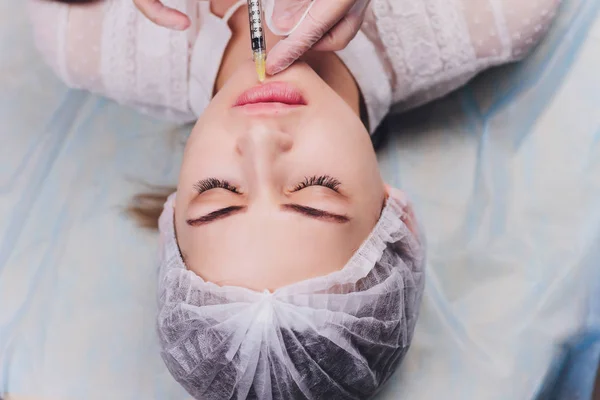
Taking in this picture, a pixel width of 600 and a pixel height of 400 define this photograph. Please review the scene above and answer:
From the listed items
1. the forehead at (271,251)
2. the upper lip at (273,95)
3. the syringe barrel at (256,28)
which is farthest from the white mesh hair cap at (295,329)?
the syringe barrel at (256,28)

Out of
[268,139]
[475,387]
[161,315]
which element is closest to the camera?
[268,139]

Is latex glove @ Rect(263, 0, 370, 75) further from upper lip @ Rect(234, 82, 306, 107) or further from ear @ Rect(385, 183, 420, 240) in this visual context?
ear @ Rect(385, 183, 420, 240)

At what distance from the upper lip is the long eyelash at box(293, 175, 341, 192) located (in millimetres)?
135

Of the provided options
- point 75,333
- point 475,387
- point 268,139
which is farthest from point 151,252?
point 475,387

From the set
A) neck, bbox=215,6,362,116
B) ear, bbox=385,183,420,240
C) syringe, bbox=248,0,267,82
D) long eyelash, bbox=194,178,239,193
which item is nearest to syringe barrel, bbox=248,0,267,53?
syringe, bbox=248,0,267,82

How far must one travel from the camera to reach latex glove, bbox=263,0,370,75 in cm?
112

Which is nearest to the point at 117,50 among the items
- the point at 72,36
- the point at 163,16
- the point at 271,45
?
the point at 72,36

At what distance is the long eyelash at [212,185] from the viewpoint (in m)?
1.08

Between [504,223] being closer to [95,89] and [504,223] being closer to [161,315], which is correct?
[161,315]

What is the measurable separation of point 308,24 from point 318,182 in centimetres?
30

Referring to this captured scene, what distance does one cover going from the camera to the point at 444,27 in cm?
141

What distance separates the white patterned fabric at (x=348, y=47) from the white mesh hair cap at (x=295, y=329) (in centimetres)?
42

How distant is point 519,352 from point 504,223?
1.02 feet

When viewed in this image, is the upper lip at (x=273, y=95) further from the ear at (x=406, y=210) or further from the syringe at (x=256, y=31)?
the ear at (x=406, y=210)
